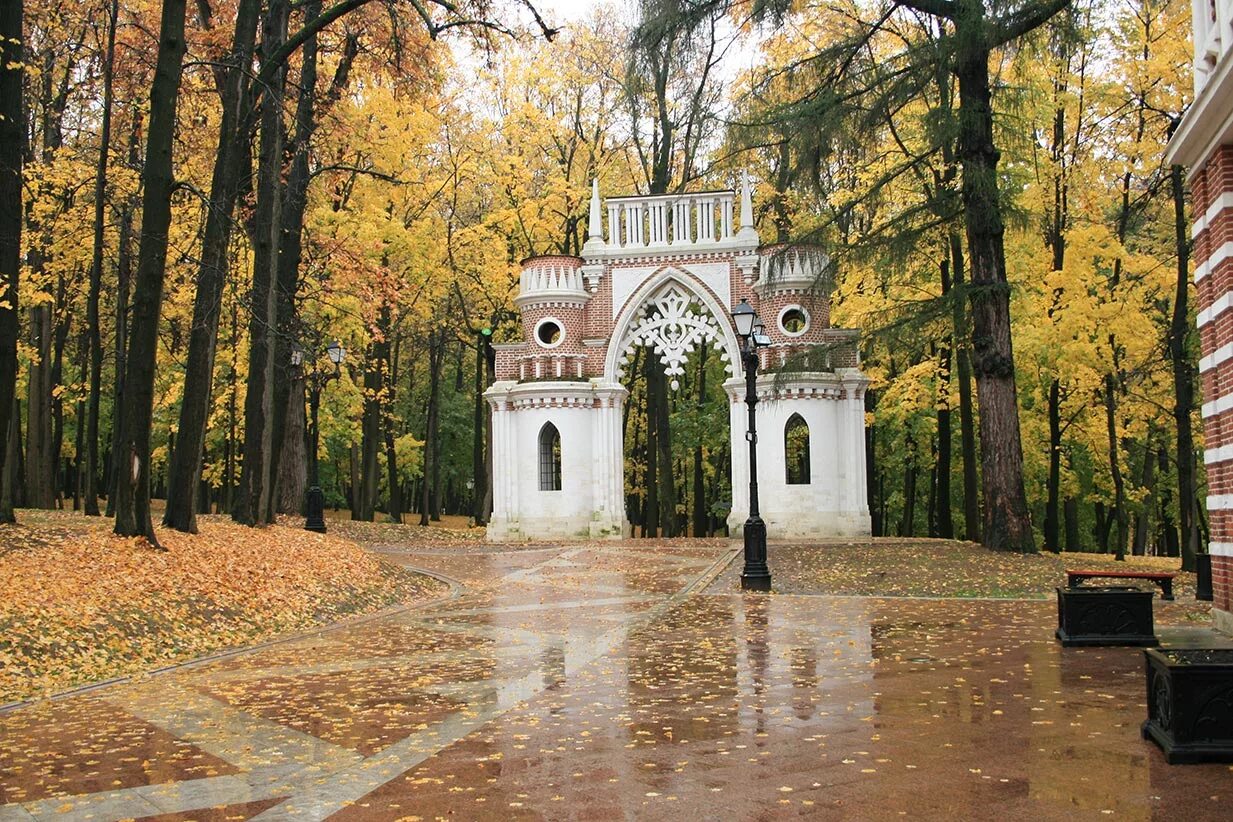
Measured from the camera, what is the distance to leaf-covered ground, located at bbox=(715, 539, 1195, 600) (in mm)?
15195

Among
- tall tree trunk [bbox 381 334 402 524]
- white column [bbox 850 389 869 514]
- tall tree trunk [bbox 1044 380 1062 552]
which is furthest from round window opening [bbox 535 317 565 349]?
tall tree trunk [bbox 1044 380 1062 552]

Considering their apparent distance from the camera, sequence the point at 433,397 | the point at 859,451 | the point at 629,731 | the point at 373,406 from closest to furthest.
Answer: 1. the point at 629,731
2. the point at 859,451
3. the point at 373,406
4. the point at 433,397

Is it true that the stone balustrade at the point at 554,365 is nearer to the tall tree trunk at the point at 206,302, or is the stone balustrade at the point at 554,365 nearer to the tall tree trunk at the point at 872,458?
the tall tree trunk at the point at 872,458

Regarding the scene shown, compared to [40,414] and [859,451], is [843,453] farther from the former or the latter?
[40,414]

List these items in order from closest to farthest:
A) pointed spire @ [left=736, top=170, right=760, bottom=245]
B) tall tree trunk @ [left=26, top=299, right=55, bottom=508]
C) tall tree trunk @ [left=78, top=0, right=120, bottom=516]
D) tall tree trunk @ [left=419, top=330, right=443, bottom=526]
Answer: tall tree trunk @ [left=78, top=0, right=120, bottom=516] < tall tree trunk @ [left=26, top=299, right=55, bottom=508] < pointed spire @ [left=736, top=170, right=760, bottom=245] < tall tree trunk @ [left=419, top=330, right=443, bottom=526]

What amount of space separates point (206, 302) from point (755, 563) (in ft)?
29.5

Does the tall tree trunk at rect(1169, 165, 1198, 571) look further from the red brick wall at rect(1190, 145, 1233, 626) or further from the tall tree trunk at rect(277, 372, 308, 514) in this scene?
the tall tree trunk at rect(277, 372, 308, 514)

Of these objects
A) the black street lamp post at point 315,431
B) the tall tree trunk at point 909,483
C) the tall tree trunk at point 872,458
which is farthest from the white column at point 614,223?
the tall tree trunk at point 909,483

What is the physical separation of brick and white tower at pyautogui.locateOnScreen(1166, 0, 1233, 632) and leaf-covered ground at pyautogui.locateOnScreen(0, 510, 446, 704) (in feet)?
30.6

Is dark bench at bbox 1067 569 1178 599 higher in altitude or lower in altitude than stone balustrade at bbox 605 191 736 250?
lower

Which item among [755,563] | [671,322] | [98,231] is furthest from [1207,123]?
[98,231]

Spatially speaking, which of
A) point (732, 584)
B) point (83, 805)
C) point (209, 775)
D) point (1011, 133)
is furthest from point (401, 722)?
point (1011, 133)

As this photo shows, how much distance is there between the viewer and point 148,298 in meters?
14.3

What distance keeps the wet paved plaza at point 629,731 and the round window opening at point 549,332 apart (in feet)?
55.3
